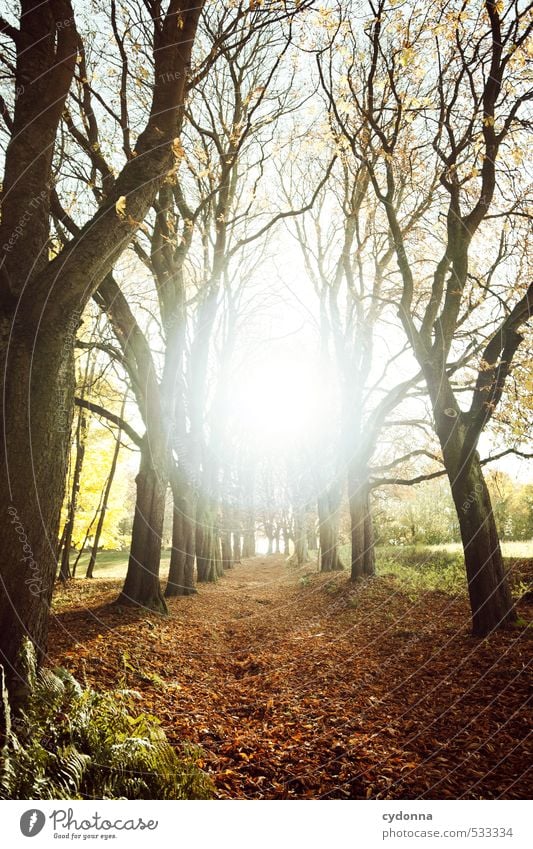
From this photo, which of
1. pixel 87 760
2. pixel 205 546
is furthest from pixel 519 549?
pixel 205 546

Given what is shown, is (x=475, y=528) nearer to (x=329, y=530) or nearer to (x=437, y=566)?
(x=437, y=566)

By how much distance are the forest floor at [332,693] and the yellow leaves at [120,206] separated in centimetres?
452

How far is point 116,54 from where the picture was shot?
24.6 ft

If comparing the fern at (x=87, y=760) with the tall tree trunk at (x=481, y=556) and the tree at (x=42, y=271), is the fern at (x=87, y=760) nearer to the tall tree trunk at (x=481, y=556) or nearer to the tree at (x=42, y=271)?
the tree at (x=42, y=271)

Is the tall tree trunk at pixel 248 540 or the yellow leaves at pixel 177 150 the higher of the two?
the yellow leaves at pixel 177 150

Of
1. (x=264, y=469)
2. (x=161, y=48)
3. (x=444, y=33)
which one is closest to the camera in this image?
(x=161, y=48)

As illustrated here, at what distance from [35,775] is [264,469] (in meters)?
29.9

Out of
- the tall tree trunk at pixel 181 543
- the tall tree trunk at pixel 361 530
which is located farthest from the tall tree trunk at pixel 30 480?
the tall tree trunk at pixel 361 530

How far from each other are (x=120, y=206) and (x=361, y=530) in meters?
11.4

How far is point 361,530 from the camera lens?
13.1 metres

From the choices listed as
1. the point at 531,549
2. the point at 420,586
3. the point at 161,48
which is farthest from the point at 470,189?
the point at 420,586

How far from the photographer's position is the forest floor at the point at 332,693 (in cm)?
311

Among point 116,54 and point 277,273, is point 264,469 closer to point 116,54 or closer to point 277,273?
point 277,273

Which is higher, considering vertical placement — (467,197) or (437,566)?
(467,197)
